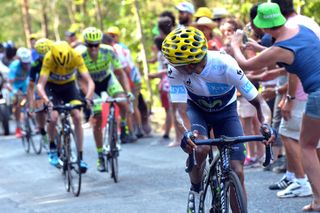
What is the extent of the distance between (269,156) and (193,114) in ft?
3.45

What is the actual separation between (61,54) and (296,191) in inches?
160

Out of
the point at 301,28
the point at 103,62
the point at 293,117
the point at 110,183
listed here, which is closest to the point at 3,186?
the point at 110,183

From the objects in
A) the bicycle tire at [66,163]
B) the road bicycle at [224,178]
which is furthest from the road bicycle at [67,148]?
the road bicycle at [224,178]

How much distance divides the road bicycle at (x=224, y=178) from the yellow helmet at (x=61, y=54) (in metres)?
5.03

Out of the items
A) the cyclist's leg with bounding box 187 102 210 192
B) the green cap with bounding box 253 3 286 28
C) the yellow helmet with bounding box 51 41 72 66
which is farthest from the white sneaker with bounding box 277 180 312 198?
the yellow helmet with bounding box 51 41 72 66

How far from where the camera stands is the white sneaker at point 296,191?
887 cm

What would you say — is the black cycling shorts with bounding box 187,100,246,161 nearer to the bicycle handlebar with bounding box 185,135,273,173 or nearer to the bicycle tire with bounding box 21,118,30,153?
the bicycle handlebar with bounding box 185,135,273,173

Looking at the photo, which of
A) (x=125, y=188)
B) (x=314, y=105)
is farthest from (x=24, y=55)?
(x=314, y=105)

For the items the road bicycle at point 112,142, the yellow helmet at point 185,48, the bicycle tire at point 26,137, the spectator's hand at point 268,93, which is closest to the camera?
the yellow helmet at point 185,48

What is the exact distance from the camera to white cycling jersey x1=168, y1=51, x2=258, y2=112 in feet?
21.2

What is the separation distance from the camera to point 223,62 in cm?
652

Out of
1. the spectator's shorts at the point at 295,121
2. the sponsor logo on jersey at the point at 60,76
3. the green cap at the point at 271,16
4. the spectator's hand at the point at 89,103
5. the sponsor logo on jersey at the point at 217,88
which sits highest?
the green cap at the point at 271,16

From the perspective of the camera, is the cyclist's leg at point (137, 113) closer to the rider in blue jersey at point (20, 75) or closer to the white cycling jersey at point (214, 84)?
the rider in blue jersey at point (20, 75)

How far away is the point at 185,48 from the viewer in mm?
6227
